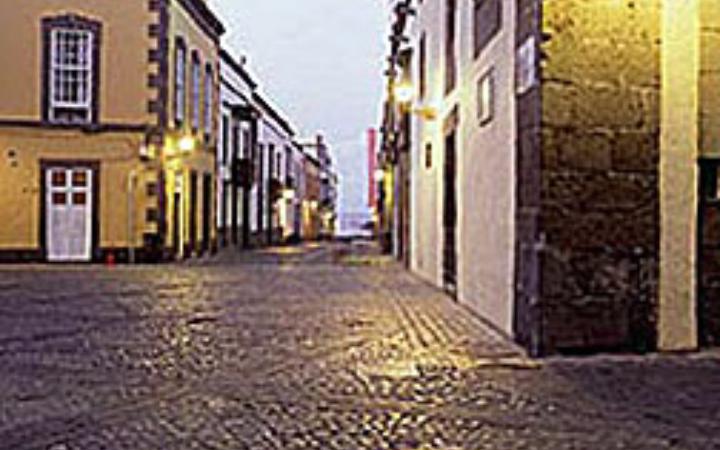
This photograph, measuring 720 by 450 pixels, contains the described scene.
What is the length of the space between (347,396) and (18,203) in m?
18.1

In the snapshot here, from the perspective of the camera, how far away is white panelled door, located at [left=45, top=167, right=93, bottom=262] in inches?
922

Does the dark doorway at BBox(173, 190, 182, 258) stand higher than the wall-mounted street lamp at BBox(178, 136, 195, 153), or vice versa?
the wall-mounted street lamp at BBox(178, 136, 195, 153)

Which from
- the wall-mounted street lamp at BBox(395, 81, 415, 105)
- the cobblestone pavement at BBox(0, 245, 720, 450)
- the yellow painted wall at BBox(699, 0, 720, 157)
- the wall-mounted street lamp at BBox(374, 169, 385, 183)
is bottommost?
the cobblestone pavement at BBox(0, 245, 720, 450)

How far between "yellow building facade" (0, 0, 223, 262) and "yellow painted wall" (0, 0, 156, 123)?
2 centimetres

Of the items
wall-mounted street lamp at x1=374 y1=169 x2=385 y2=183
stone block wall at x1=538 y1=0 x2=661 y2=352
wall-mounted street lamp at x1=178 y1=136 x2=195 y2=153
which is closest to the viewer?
stone block wall at x1=538 y1=0 x2=661 y2=352

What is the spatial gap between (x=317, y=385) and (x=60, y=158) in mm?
17525

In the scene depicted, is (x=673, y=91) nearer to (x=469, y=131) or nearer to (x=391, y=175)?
(x=469, y=131)

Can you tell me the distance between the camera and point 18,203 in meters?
23.3

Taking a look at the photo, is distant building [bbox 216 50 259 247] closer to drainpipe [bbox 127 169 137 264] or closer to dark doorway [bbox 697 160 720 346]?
drainpipe [bbox 127 169 137 264]

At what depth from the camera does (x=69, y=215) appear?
922 inches

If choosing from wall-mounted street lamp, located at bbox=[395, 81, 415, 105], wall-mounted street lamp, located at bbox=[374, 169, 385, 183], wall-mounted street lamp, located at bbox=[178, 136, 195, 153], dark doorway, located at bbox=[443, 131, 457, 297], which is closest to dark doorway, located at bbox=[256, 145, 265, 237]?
wall-mounted street lamp, located at bbox=[374, 169, 385, 183]

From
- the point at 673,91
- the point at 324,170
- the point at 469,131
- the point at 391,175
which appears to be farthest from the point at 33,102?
the point at 324,170

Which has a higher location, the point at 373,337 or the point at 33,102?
the point at 33,102

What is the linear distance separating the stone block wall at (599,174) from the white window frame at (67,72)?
16921 mm
